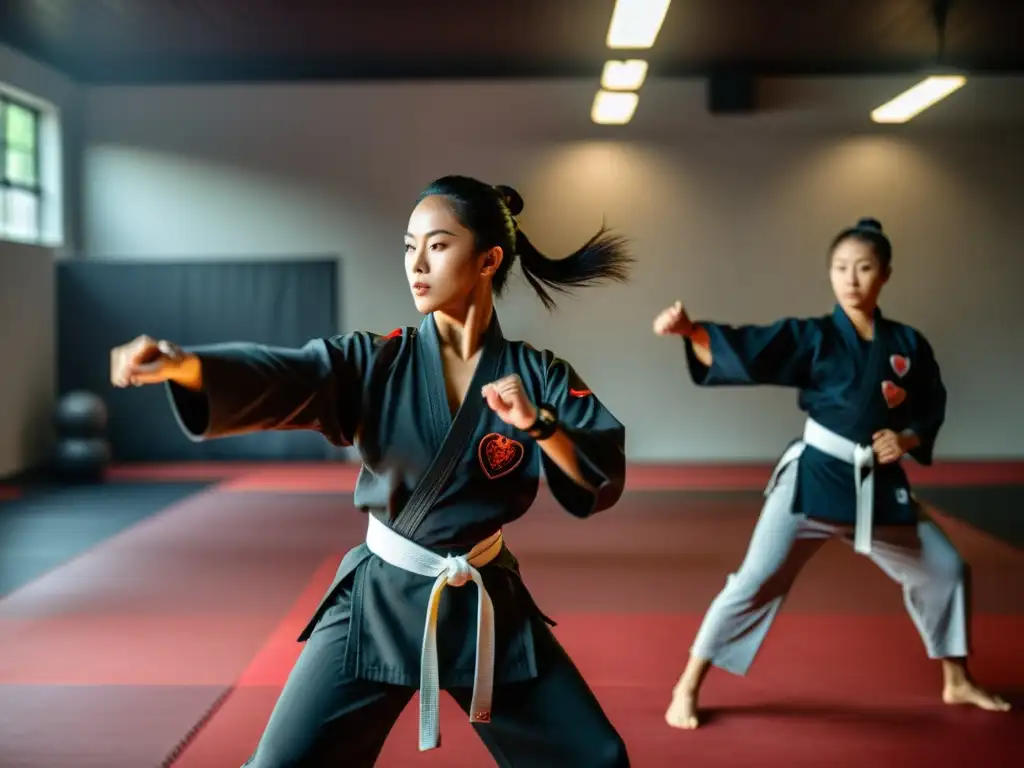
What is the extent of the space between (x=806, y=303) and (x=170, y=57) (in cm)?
572

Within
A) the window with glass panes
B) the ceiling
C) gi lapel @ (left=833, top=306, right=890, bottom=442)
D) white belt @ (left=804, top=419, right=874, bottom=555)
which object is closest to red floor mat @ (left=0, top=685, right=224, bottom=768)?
white belt @ (left=804, top=419, right=874, bottom=555)

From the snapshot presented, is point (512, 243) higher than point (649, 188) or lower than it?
lower

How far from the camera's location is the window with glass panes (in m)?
7.05

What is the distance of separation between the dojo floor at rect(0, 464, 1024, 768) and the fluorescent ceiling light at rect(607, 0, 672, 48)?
9.01 ft

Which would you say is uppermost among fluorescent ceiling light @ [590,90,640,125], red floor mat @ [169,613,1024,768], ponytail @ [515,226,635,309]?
fluorescent ceiling light @ [590,90,640,125]

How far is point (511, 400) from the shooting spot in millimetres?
1211

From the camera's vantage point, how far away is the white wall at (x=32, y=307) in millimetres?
7055

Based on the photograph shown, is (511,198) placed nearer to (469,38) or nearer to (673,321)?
(673,321)

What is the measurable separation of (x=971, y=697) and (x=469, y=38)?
584 centimetres

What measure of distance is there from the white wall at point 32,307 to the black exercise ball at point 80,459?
1.77 feet

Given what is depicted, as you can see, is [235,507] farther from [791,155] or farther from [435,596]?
[791,155]

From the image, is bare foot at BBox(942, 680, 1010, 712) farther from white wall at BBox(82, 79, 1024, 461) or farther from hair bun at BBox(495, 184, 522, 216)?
white wall at BBox(82, 79, 1024, 461)

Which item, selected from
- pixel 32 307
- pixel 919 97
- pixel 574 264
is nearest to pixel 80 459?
pixel 32 307

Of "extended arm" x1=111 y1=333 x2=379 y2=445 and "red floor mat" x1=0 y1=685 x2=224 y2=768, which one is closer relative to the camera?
"extended arm" x1=111 y1=333 x2=379 y2=445
